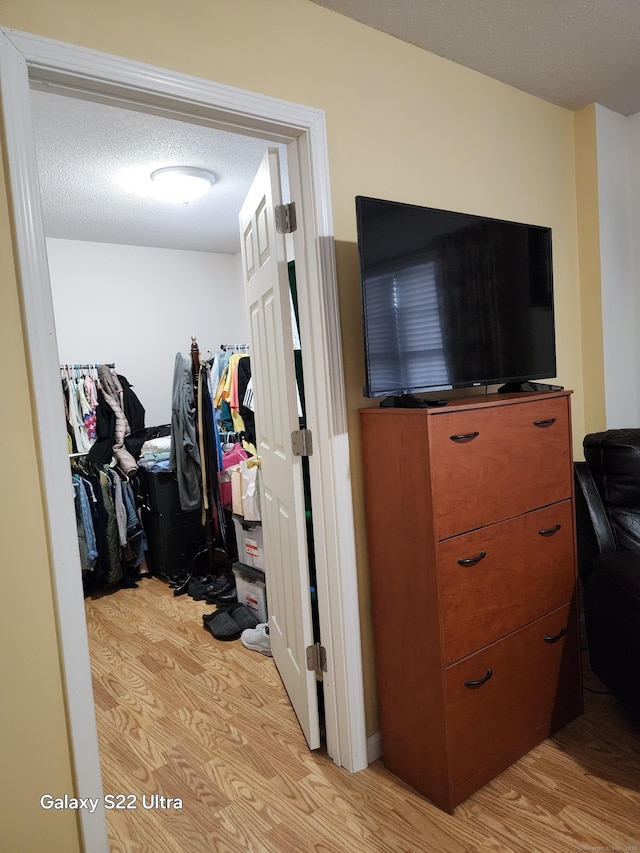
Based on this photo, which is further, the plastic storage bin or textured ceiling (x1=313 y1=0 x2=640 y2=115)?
the plastic storage bin

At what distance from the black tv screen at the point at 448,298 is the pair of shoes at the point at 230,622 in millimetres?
1791

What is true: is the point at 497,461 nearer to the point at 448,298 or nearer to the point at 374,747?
the point at 448,298

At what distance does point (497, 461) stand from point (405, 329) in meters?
0.50

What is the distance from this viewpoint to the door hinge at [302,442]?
69.6 inches

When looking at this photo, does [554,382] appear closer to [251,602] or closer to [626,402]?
[626,402]

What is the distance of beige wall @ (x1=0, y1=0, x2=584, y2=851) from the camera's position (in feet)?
4.16

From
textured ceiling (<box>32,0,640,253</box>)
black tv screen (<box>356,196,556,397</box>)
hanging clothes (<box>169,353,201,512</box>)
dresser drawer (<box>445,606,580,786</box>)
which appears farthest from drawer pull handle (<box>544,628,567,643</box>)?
hanging clothes (<box>169,353,201,512</box>)

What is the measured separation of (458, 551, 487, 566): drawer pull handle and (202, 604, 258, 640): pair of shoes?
1.63 meters

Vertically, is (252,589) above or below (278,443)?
below

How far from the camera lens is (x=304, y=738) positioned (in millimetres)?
1930

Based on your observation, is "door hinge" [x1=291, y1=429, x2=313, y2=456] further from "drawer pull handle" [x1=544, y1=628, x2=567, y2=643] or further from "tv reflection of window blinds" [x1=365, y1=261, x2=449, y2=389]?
"drawer pull handle" [x1=544, y1=628, x2=567, y2=643]

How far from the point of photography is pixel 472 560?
157 centimetres

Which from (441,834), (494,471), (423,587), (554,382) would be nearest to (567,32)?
(554,382)

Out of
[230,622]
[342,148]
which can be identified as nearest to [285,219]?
[342,148]
